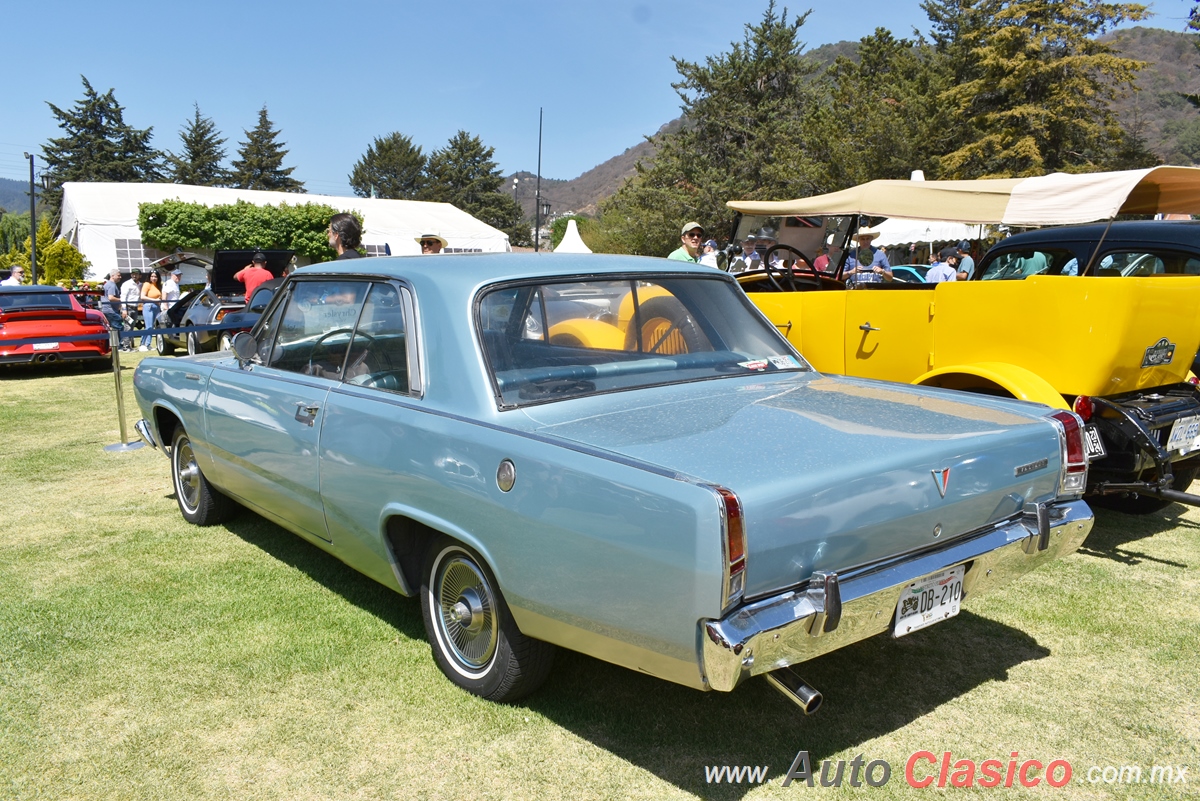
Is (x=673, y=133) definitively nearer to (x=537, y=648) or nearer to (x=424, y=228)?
(x=424, y=228)

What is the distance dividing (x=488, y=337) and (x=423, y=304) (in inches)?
13.7

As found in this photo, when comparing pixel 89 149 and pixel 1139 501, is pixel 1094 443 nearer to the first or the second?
pixel 1139 501

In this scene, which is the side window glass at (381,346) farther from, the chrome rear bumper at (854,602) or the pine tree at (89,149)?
the pine tree at (89,149)

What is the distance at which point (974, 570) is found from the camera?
2812 mm

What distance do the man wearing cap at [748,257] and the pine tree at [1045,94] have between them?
2333 centimetres

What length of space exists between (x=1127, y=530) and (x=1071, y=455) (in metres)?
2.73

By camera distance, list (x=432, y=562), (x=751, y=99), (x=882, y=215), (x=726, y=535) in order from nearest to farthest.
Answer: (x=726, y=535), (x=432, y=562), (x=882, y=215), (x=751, y=99)

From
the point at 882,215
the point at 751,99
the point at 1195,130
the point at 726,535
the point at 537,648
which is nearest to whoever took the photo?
the point at 726,535

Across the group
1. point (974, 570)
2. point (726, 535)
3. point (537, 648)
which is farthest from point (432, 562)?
point (974, 570)

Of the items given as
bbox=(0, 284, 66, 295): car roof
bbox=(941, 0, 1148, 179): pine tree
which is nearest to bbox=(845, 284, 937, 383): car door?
bbox=(0, 284, 66, 295): car roof

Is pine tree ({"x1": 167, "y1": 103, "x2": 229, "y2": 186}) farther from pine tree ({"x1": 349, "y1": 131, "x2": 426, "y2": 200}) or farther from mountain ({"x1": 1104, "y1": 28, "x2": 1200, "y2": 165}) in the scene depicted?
mountain ({"x1": 1104, "y1": 28, "x2": 1200, "y2": 165})

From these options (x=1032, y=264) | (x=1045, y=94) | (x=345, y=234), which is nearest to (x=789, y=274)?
(x=1032, y=264)

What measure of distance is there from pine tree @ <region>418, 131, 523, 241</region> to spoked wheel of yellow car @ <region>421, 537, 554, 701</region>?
286 ft

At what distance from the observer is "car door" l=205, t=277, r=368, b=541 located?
373 centimetres
